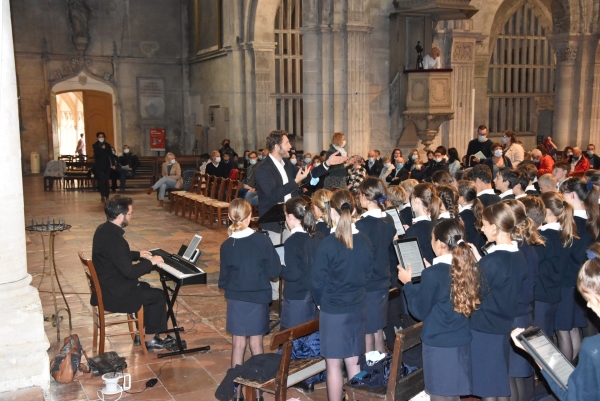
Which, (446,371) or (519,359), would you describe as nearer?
(446,371)

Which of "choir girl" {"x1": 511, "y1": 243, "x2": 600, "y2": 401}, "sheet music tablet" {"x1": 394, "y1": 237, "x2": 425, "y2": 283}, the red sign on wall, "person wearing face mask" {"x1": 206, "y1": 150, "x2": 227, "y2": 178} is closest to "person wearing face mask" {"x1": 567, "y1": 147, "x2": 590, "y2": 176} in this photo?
"person wearing face mask" {"x1": 206, "y1": 150, "x2": 227, "y2": 178}

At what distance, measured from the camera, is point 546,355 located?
2811mm

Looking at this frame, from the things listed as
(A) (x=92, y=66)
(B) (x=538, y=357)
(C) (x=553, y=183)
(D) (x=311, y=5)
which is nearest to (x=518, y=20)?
(D) (x=311, y=5)

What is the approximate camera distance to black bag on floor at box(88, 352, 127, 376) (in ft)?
16.9

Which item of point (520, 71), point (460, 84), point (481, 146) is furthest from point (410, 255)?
point (520, 71)

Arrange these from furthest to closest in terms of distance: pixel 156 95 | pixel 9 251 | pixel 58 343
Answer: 1. pixel 156 95
2. pixel 58 343
3. pixel 9 251

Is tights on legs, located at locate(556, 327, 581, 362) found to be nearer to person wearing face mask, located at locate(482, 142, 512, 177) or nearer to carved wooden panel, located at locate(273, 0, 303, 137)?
person wearing face mask, located at locate(482, 142, 512, 177)

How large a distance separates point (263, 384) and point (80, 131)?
2693cm

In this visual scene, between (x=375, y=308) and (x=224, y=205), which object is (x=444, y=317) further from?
(x=224, y=205)

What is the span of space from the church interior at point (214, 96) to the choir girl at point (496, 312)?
4.43ft

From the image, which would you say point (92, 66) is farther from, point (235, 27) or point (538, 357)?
point (538, 357)

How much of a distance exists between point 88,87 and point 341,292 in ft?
68.4

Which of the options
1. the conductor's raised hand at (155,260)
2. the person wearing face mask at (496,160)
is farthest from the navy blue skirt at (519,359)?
the person wearing face mask at (496,160)

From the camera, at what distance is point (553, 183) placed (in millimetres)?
6105
